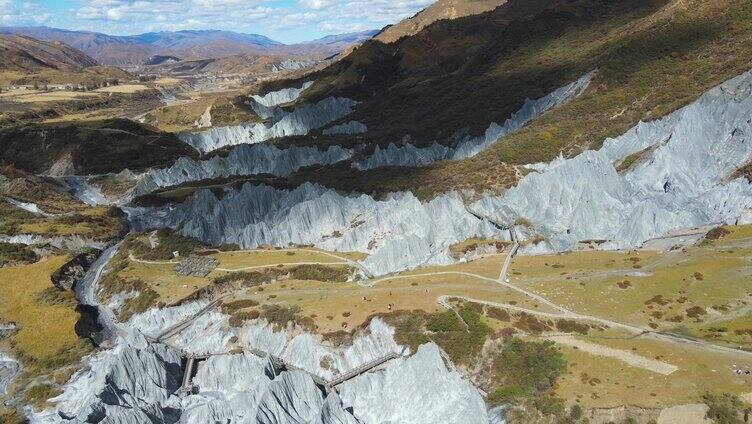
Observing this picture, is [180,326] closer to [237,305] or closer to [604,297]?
[237,305]

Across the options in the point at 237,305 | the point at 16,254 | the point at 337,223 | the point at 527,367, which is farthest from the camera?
the point at 337,223

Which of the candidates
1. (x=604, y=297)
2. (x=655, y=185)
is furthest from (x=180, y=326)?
(x=655, y=185)

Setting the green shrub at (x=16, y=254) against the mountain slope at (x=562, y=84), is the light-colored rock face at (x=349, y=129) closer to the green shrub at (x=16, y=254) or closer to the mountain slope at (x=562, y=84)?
the mountain slope at (x=562, y=84)

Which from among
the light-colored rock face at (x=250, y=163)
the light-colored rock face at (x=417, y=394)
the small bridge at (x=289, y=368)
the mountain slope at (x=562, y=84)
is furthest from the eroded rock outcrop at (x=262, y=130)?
the light-colored rock face at (x=417, y=394)

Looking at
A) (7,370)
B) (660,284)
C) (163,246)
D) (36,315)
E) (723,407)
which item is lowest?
(723,407)

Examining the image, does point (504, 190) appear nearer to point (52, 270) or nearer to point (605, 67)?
point (605, 67)

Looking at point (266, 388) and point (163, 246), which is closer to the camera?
point (266, 388)
